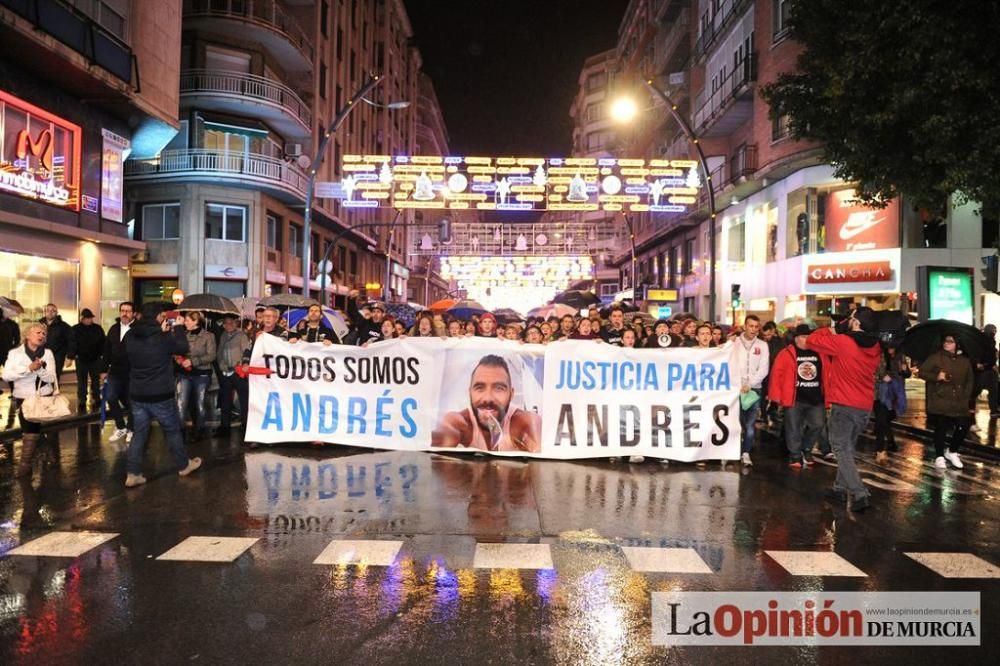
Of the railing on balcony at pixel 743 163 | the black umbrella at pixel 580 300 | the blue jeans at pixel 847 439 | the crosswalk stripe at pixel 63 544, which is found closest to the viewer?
the crosswalk stripe at pixel 63 544

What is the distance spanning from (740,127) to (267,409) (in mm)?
26675

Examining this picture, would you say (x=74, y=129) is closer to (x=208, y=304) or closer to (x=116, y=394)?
(x=208, y=304)

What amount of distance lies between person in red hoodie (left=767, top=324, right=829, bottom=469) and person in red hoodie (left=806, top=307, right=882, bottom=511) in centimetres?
213

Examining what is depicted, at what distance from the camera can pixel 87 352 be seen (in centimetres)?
1318

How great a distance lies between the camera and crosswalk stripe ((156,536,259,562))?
518 centimetres

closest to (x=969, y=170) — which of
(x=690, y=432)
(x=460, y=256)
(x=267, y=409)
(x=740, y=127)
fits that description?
(x=690, y=432)

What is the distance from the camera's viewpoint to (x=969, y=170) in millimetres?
11195

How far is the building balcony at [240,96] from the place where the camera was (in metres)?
29.5

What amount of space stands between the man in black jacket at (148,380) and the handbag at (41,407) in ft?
4.55

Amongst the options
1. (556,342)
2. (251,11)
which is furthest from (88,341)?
(251,11)

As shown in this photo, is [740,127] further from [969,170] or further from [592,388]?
[592,388]

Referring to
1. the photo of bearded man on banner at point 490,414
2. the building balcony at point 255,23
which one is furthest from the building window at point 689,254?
the photo of bearded man on banner at point 490,414

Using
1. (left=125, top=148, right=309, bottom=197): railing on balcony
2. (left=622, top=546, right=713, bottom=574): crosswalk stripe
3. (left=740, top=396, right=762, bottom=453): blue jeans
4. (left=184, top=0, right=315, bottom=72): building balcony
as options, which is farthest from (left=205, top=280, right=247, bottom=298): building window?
(left=622, top=546, right=713, bottom=574): crosswalk stripe

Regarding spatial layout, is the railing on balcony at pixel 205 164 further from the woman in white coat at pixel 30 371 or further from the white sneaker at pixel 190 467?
the white sneaker at pixel 190 467
